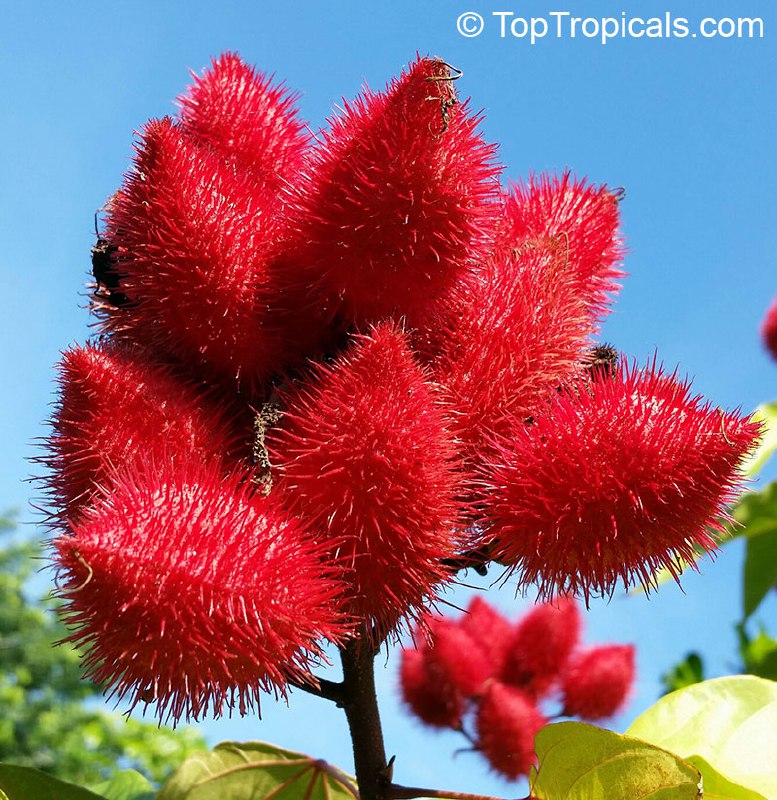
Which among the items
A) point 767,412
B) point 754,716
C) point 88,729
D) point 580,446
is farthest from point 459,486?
point 88,729

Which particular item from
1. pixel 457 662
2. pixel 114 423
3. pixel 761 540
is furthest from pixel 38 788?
pixel 761 540

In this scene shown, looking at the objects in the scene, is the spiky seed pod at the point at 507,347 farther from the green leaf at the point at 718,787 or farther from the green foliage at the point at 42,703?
the green foliage at the point at 42,703

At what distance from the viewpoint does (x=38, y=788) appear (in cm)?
143

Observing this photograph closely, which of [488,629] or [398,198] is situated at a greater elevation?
[398,198]

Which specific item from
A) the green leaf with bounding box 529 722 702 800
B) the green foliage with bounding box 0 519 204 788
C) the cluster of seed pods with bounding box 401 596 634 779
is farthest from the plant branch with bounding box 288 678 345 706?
the green foliage with bounding box 0 519 204 788

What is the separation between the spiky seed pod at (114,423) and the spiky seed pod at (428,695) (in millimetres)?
2458

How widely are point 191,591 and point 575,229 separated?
0.86 metres

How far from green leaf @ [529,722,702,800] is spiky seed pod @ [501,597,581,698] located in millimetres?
2168

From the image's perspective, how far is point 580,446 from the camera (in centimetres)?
112

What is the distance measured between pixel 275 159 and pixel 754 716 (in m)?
1.26

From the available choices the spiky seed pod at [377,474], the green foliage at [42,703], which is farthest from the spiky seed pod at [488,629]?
the green foliage at [42,703]

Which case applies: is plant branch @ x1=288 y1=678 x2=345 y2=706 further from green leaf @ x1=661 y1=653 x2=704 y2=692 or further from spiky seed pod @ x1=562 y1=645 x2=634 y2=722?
green leaf @ x1=661 y1=653 x2=704 y2=692

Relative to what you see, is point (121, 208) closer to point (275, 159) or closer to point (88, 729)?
point (275, 159)

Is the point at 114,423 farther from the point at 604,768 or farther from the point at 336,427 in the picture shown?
the point at 604,768
